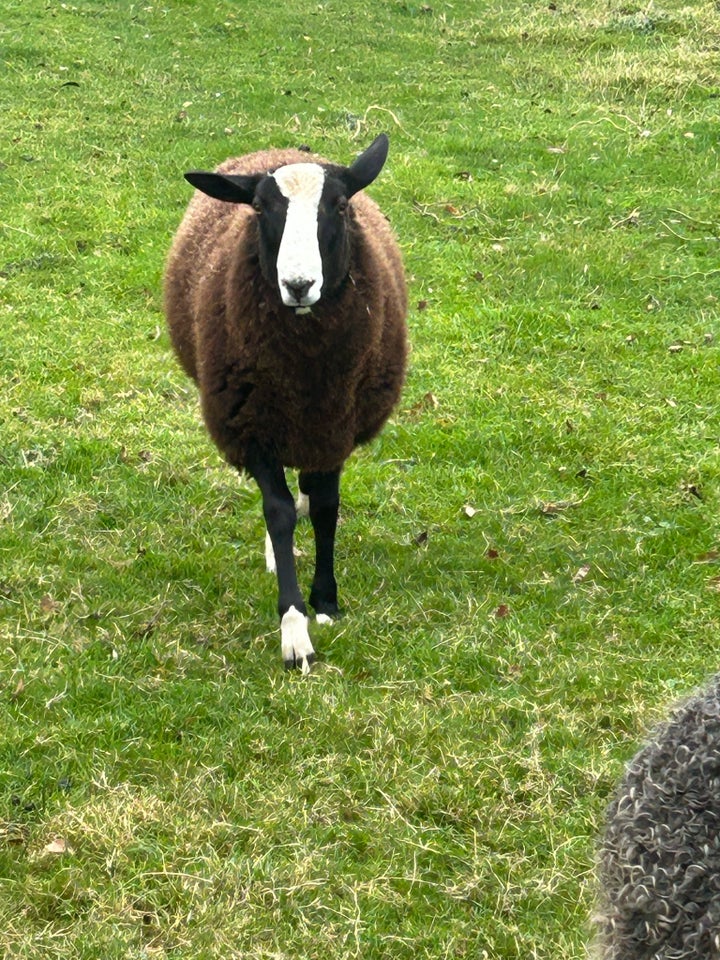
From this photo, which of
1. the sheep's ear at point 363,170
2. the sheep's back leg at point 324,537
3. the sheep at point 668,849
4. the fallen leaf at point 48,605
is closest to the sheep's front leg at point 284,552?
the sheep's back leg at point 324,537

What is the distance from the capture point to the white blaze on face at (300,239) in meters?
5.45

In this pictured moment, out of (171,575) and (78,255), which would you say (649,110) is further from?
(171,575)

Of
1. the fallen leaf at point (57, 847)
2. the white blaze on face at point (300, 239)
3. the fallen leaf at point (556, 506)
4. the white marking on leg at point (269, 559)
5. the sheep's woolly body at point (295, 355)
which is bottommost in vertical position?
the fallen leaf at point (556, 506)

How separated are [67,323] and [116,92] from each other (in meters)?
6.19

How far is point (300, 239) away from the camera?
18.1 feet

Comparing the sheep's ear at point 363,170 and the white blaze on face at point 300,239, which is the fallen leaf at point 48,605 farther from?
the sheep's ear at point 363,170

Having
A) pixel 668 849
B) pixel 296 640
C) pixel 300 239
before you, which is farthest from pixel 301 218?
pixel 668 849

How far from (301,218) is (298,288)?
1.12 ft

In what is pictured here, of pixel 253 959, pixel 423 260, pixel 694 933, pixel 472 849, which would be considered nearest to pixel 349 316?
pixel 472 849

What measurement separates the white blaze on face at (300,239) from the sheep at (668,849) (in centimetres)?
287

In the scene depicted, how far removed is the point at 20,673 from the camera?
540 centimetres

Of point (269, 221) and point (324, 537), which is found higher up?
point (269, 221)

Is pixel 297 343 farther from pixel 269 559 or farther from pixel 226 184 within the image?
pixel 269 559

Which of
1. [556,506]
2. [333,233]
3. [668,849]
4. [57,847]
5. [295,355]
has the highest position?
[333,233]
